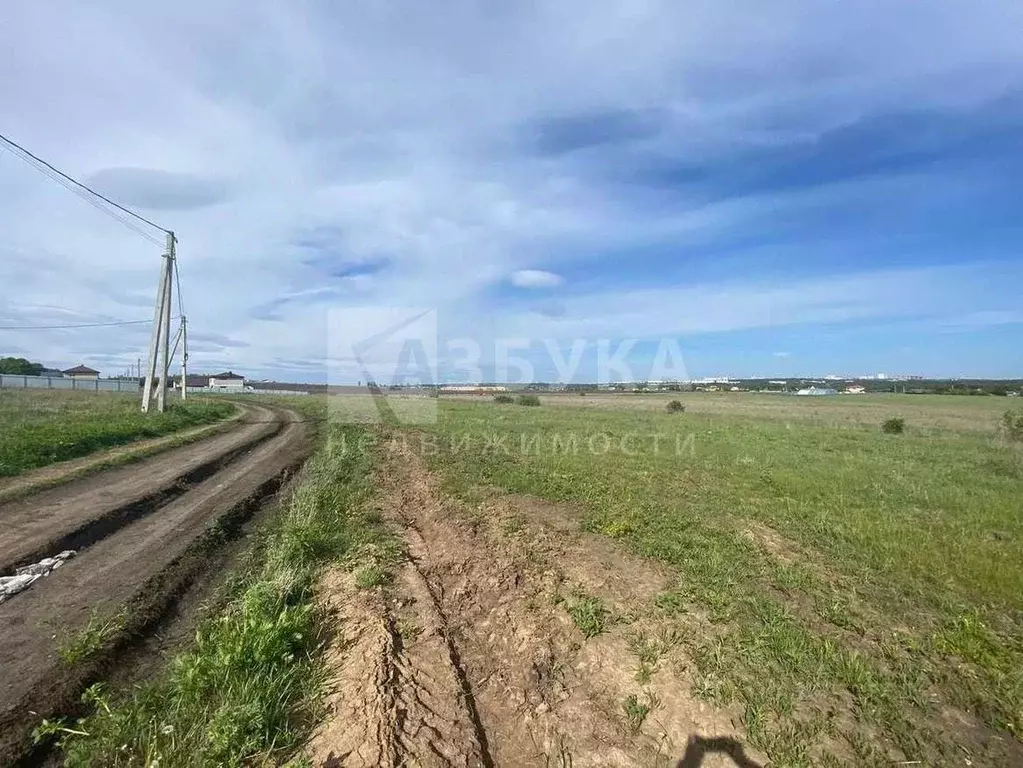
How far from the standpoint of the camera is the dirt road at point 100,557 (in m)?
3.94

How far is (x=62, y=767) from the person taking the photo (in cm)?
321

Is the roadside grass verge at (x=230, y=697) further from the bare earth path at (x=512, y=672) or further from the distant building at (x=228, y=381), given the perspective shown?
the distant building at (x=228, y=381)

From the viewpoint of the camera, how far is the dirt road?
3938mm

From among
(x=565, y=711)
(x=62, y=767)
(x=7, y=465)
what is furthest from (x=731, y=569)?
(x=7, y=465)

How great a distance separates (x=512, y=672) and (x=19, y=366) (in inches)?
4840

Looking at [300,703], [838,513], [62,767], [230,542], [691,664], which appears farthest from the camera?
[838,513]

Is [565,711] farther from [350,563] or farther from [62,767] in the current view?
[350,563]

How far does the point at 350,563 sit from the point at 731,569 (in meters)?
4.26

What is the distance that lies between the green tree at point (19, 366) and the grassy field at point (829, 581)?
10856cm

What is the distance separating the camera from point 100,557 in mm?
6477

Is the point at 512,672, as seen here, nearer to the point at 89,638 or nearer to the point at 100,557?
the point at 89,638

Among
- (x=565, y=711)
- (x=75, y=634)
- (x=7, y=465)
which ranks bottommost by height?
(x=565, y=711)

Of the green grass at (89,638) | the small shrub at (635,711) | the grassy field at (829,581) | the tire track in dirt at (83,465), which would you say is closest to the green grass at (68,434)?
the tire track in dirt at (83,465)

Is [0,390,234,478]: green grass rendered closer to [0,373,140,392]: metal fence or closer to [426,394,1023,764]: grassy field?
[426,394,1023,764]: grassy field
